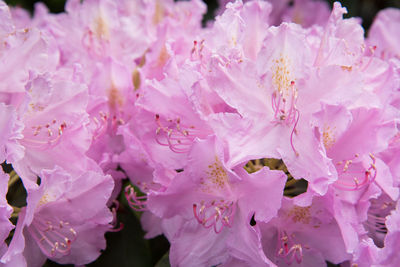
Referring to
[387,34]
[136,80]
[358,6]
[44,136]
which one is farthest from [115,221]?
[358,6]

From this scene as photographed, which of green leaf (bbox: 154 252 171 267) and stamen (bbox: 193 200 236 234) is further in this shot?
green leaf (bbox: 154 252 171 267)

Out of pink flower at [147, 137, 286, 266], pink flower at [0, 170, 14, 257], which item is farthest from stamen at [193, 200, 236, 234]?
pink flower at [0, 170, 14, 257]

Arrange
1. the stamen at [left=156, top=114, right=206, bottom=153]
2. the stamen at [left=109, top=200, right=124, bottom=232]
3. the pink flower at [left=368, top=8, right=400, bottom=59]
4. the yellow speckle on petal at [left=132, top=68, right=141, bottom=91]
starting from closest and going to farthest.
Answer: the stamen at [left=156, top=114, right=206, bottom=153] → the stamen at [left=109, top=200, right=124, bottom=232] → the yellow speckle on petal at [left=132, top=68, right=141, bottom=91] → the pink flower at [left=368, top=8, right=400, bottom=59]

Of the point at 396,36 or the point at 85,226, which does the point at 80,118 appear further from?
the point at 396,36

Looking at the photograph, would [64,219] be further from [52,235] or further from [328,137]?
[328,137]

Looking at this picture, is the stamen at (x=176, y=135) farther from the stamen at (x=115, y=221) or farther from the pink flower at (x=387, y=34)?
the pink flower at (x=387, y=34)

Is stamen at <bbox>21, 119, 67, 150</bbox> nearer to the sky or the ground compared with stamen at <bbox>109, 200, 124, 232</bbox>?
nearer to the sky

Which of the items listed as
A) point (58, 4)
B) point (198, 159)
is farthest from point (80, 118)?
point (58, 4)

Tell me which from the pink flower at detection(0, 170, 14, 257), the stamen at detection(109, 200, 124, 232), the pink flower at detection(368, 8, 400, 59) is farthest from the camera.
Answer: the pink flower at detection(368, 8, 400, 59)

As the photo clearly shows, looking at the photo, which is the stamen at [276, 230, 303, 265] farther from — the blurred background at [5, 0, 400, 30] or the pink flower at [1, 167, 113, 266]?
the blurred background at [5, 0, 400, 30]
